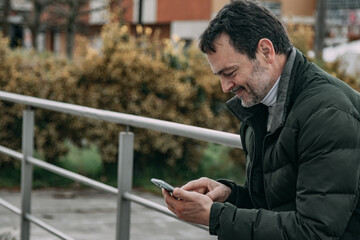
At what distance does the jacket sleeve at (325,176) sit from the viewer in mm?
1890

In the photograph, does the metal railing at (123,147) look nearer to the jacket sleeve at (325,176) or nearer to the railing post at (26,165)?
the railing post at (26,165)

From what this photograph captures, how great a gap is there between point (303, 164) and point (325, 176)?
0.26 feet

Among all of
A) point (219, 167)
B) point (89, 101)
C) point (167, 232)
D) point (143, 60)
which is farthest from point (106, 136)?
point (167, 232)

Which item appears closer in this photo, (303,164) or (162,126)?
(303,164)

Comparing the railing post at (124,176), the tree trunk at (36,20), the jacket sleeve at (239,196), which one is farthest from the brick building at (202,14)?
the jacket sleeve at (239,196)

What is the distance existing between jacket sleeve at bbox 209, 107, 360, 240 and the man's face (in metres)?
0.23

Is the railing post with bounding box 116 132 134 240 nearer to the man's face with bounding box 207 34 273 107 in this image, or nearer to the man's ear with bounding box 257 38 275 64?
the man's face with bounding box 207 34 273 107

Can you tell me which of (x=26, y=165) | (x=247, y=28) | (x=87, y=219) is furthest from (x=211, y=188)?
(x=87, y=219)

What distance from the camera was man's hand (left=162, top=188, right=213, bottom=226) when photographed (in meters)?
2.16

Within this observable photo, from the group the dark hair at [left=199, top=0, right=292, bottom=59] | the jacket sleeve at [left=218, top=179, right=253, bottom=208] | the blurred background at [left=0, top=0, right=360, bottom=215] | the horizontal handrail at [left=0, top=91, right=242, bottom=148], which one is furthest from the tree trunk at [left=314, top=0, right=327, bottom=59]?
the dark hair at [left=199, top=0, right=292, bottom=59]

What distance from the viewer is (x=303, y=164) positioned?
1950 millimetres

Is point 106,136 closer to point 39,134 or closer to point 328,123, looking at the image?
point 39,134

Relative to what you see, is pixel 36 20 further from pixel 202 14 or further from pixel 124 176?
pixel 124 176

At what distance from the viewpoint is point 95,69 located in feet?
30.6
